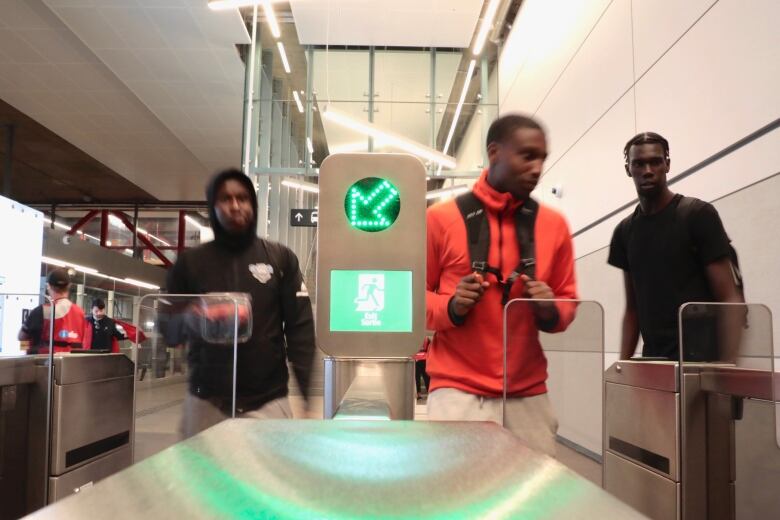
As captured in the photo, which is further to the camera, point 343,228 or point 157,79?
point 157,79

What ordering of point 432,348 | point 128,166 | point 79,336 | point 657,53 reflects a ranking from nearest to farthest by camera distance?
point 432,348, point 657,53, point 79,336, point 128,166

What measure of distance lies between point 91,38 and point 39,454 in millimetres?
6958

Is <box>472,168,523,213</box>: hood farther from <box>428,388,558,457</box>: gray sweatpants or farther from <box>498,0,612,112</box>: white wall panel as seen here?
<box>498,0,612,112</box>: white wall panel

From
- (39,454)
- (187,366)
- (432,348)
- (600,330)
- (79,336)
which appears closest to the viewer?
(432,348)

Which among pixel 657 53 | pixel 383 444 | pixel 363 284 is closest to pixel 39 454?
pixel 363 284

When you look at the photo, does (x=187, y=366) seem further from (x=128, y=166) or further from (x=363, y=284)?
(x=128, y=166)

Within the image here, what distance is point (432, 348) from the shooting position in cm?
168

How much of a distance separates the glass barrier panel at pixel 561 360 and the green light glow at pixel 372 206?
403mm

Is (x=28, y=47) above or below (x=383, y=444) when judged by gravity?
above

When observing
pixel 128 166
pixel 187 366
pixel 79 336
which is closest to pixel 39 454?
pixel 187 366

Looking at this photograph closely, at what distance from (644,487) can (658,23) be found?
3140 millimetres

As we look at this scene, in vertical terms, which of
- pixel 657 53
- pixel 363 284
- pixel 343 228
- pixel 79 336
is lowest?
pixel 79 336

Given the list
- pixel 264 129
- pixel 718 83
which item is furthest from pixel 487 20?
pixel 718 83

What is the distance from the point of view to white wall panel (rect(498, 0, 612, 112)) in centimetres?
584
